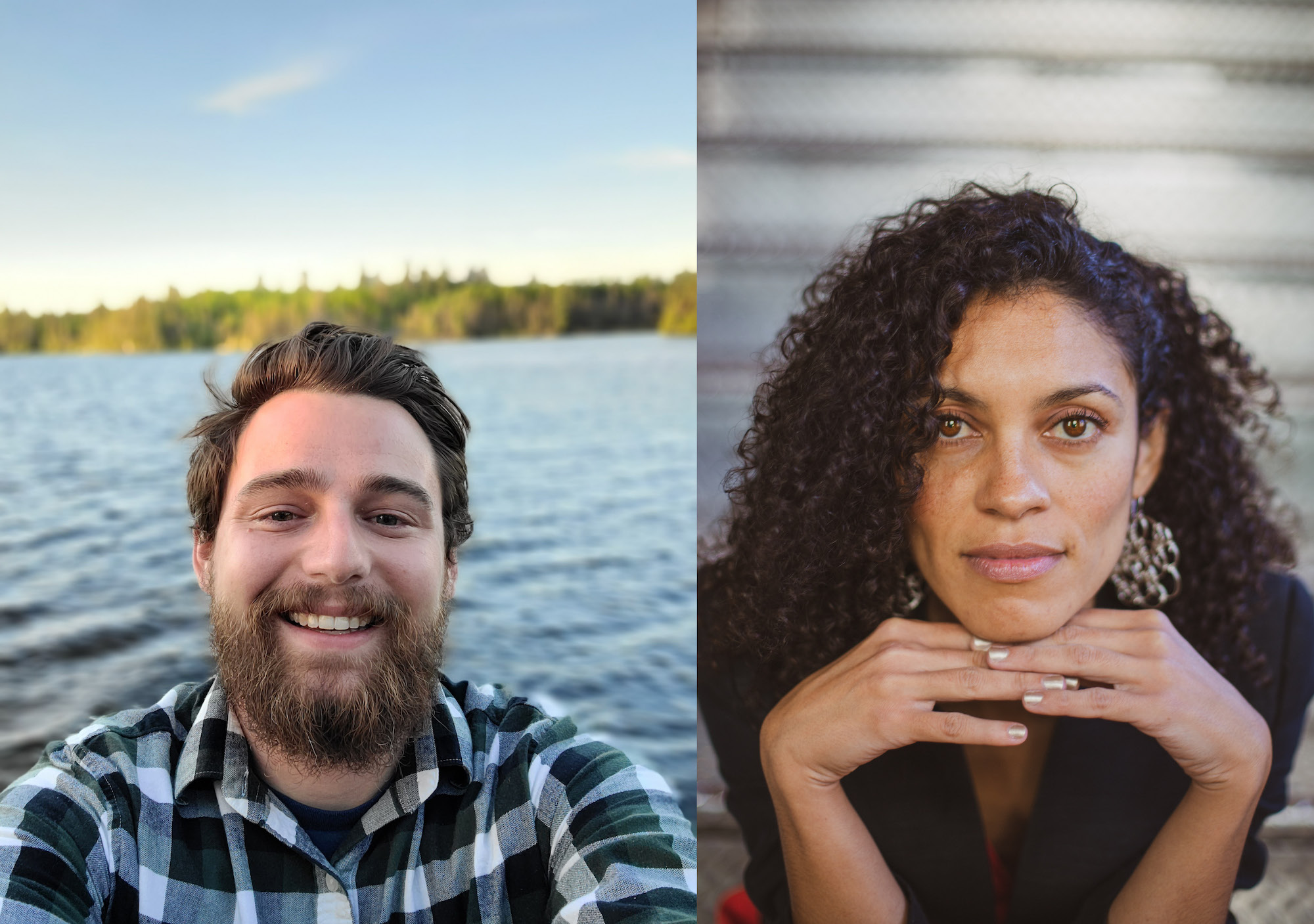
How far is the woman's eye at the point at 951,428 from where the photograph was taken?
1437 millimetres

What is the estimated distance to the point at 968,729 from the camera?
1.47m

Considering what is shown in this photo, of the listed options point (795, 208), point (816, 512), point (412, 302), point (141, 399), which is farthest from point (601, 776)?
point (141, 399)

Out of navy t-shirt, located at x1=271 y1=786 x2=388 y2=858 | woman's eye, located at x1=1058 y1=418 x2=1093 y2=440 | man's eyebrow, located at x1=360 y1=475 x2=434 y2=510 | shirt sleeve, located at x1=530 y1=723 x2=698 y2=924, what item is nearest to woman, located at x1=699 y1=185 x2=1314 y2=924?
woman's eye, located at x1=1058 y1=418 x2=1093 y2=440

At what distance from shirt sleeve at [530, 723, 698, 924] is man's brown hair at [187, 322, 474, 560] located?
1.59ft

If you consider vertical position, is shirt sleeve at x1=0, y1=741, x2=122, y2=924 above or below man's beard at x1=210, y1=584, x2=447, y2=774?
below

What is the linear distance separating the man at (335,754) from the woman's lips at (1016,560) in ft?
1.98

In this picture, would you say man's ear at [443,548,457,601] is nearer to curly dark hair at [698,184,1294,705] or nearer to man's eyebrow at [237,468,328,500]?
Result: man's eyebrow at [237,468,328,500]

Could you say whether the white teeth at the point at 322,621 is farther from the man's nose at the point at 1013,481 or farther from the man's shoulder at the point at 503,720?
the man's nose at the point at 1013,481

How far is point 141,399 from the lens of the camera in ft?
60.3

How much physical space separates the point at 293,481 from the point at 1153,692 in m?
1.36

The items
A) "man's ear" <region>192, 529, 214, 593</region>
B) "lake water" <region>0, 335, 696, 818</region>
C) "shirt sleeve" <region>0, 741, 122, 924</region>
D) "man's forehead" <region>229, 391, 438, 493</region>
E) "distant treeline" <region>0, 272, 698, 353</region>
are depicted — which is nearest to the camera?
"shirt sleeve" <region>0, 741, 122, 924</region>

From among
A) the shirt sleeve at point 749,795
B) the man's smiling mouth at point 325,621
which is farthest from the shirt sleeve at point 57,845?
the shirt sleeve at point 749,795

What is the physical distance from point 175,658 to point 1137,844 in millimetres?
8353

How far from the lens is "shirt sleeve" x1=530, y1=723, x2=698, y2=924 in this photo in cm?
137
